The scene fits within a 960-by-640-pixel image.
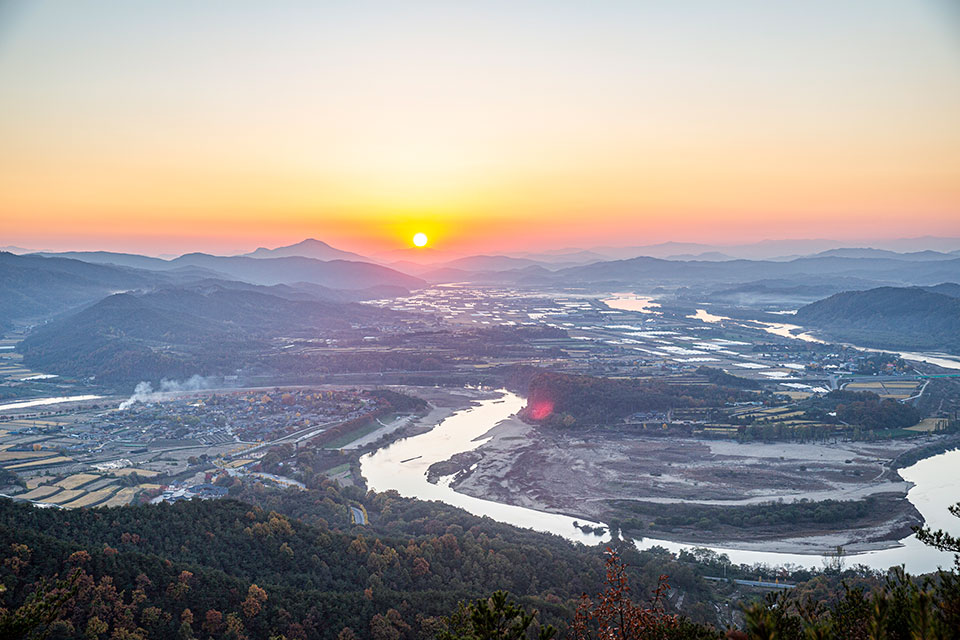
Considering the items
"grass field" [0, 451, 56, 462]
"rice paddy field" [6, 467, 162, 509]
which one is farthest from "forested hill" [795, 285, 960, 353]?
"grass field" [0, 451, 56, 462]

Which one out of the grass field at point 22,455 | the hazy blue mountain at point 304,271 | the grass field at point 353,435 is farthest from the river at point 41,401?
the hazy blue mountain at point 304,271

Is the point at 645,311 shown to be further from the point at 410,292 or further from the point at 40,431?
the point at 40,431

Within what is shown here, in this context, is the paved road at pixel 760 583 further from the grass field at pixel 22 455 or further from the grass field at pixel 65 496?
the grass field at pixel 22 455

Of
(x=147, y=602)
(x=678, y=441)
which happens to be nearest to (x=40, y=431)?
(x=147, y=602)

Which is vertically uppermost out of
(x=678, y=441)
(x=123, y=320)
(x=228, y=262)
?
(x=228, y=262)

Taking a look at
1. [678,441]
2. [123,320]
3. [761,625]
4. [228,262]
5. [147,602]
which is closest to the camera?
[761,625]

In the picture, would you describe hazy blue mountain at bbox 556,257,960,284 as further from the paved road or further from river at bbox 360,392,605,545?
the paved road
